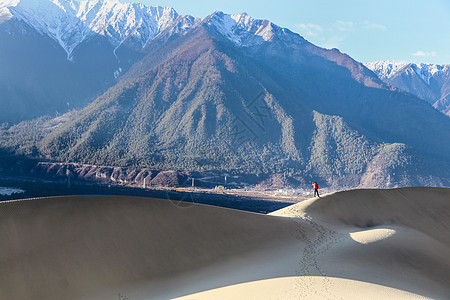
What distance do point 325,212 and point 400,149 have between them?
495 ft

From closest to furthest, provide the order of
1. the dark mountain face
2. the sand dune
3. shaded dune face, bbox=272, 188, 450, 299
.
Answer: the sand dune < shaded dune face, bbox=272, 188, 450, 299 < the dark mountain face

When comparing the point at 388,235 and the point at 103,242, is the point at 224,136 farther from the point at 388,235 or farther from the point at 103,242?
the point at 103,242

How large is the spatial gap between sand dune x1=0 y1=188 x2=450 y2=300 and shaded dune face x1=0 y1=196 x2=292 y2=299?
4 cm

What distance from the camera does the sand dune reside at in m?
15.1

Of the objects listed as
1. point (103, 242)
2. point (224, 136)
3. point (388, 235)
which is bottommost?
point (388, 235)

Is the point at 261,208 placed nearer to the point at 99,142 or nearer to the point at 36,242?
the point at 99,142

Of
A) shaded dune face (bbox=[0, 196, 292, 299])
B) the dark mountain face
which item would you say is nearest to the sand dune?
shaded dune face (bbox=[0, 196, 292, 299])

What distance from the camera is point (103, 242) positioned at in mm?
17781

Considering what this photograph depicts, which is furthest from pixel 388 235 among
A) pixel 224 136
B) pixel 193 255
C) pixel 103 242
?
pixel 224 136

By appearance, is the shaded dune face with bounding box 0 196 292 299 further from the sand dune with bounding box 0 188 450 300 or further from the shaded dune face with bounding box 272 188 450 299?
the shaded dune face with bounding box 272 188 450 299

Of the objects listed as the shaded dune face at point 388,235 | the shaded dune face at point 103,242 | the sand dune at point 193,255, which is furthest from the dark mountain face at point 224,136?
the shaded dune face at point 103,242

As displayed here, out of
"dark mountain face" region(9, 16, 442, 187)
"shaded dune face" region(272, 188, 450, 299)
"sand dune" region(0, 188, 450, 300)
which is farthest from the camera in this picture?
"dark mountain face" region(9, 16, 442, 187)

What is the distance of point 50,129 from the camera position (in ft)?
575

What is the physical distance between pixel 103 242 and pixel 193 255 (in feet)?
14.6
